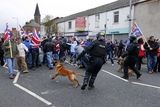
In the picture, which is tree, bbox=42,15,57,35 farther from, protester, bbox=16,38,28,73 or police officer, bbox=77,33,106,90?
police officer, bbox=77,33,106,90

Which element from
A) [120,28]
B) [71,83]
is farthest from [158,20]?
[71,83]

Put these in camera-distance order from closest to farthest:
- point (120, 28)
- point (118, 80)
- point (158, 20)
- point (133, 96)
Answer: point (133, 96) → point (118, 80) → point (158, 20) → point (120, 28)

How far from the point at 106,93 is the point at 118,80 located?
2306 millimetres

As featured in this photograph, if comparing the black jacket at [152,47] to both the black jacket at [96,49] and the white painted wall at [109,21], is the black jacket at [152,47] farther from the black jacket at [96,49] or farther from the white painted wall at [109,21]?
the white painted wall at [109,21]

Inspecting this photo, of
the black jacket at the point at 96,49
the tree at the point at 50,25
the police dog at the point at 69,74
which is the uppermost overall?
the tree at the point at 50,25

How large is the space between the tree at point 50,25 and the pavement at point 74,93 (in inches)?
1513

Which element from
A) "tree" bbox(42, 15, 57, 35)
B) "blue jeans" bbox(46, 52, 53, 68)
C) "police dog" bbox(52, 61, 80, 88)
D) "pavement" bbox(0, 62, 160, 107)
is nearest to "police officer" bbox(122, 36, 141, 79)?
"pavement" bbox(0, 62, 160, 107)

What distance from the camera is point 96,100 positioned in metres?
6.77

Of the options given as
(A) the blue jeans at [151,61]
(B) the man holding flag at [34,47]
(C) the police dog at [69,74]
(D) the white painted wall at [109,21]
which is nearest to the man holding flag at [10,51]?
(C) the police dog at [69,74]

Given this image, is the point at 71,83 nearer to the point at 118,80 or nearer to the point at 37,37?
the point at 118,80

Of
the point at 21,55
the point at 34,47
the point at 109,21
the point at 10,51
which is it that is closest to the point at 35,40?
the point at 34,47

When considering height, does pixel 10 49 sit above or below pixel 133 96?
above

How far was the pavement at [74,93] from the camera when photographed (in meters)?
6.46

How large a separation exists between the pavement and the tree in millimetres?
38423
